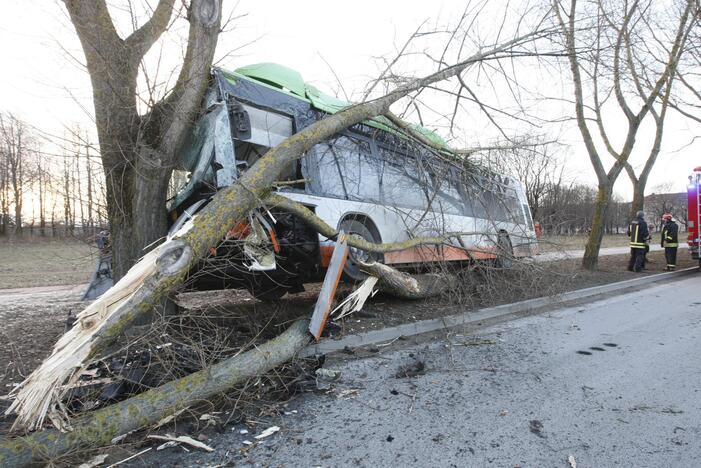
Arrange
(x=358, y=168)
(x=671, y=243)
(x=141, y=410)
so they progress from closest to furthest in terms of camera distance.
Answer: (x=141, y=410), (x=358, y=168), (x=671, y=243)

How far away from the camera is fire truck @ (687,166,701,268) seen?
1273 centimetres

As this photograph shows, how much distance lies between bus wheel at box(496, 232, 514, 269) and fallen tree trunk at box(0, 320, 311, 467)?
381 centimetres

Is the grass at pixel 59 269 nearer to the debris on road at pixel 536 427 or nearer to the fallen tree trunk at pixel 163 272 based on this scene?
the fallen tree trunk at pixel 163 272

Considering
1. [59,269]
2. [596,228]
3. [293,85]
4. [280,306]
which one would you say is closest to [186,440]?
[280,306]

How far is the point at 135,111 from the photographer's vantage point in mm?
4496

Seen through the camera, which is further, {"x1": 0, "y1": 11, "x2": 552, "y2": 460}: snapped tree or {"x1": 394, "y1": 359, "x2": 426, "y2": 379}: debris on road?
{"x1": 394, "y1": 359, "x2": 426, "y2": 379}: debris on road

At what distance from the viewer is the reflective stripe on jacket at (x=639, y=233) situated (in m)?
11.6

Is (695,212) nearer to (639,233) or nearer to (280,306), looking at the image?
(639,233)

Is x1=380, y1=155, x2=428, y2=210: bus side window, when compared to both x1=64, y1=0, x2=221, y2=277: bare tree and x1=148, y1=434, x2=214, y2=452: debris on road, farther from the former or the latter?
x1=148, y1=434, x2=214, y2=452: debris on road

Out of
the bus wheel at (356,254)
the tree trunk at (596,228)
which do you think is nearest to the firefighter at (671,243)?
the tree trunk at (596,228)

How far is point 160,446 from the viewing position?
2713 mm

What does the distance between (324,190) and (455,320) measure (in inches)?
97.7

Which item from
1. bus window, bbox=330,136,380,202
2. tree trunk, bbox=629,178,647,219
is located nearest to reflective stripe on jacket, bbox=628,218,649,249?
tree trunk, bbox=629,178,647,219

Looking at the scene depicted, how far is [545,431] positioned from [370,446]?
1.13 m
